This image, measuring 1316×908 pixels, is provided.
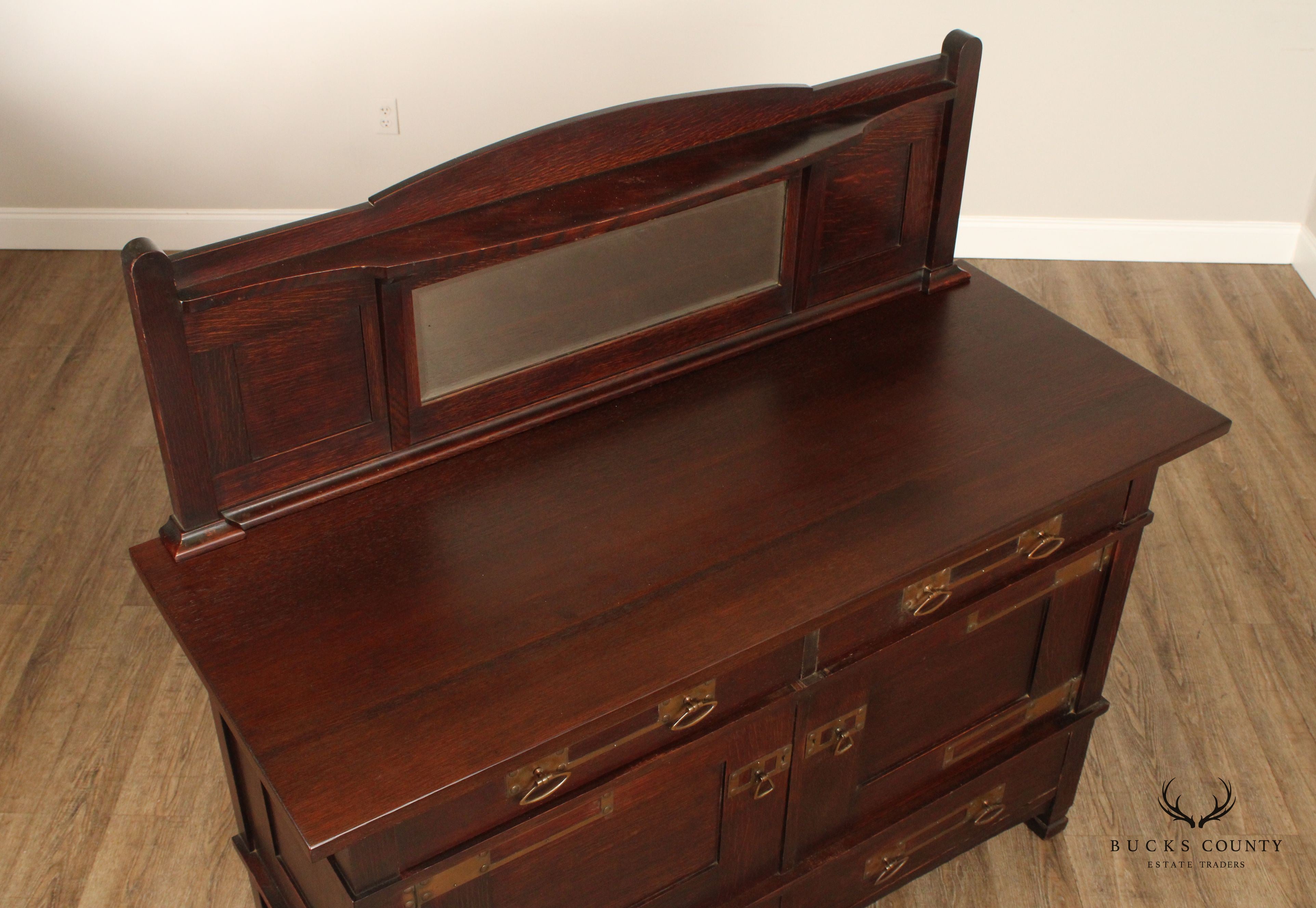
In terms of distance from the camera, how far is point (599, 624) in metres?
1.49

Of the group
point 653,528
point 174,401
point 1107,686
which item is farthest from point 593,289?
point 1107,686

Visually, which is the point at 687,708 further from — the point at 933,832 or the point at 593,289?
the point at 933,832

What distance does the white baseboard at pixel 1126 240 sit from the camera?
3.88 metres

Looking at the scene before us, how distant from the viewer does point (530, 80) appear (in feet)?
11.7

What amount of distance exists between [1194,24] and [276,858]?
312cm

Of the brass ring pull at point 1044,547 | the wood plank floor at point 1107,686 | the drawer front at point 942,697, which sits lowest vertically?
the wood plank floor at point 1107,686

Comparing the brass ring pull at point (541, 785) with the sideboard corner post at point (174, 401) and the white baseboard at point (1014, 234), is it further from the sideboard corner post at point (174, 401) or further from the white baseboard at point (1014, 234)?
the white baseboard at point (1014, 234)

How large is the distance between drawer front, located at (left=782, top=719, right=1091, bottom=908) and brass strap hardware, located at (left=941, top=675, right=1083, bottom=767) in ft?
0.14

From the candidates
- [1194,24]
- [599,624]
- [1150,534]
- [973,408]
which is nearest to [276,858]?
[599,624]

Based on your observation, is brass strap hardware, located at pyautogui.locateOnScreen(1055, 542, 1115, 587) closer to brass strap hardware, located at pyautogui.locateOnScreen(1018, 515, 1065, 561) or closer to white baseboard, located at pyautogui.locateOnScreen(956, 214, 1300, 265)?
brass strap hardware, located at pyautogui.locateOnScreen(1018, 515, 1065, 561)

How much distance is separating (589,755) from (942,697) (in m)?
0.65

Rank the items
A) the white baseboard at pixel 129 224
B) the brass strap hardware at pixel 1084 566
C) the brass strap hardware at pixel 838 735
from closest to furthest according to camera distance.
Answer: the brass strap hardware at pixel 838 735, the brass strap hardware at pixel 1084 566, the white baseboard at pixel 129 224

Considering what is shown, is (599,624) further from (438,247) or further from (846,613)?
(438,247)

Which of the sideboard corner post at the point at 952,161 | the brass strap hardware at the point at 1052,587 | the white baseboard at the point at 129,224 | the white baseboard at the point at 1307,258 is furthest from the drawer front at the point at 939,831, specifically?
the white baseboard at the point at 129,224
